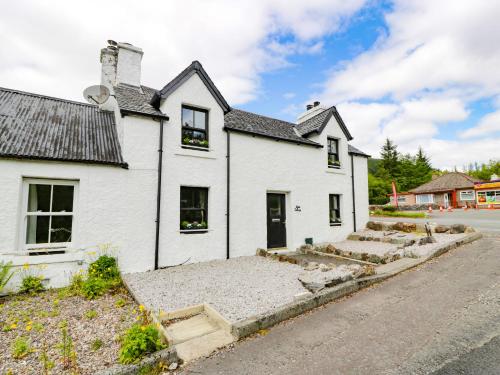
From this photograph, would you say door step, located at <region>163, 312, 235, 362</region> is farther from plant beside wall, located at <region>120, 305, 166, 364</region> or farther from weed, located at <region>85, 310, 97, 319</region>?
weed, located at <region>85, 310, 97, 319</region>

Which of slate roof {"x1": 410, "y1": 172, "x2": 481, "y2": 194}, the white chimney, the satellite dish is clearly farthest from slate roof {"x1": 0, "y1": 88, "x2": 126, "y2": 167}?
slate roof {"x1": 410, "y1": 172, "x2": 481, "y2": 194}

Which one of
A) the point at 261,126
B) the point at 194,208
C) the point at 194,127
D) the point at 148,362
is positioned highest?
the point at 261,126

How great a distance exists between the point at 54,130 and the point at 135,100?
2.63m

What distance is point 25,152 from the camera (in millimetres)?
6258

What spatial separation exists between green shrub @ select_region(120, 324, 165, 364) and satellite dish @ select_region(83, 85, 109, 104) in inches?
A: 343

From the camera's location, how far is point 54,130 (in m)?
7.48

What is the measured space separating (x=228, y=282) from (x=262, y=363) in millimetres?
3149

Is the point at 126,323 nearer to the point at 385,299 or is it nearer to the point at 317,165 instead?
the point at 385,299

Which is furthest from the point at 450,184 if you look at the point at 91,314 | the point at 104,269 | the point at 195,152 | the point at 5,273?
the point at 5,273

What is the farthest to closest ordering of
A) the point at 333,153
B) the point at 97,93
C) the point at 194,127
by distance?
the point at 333,153 < the point at 97,93 < the point at 194,127

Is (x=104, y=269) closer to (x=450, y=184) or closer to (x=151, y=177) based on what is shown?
(x=151, y=177)

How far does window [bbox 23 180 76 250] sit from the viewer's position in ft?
21.1

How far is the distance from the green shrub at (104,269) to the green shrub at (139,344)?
3.67 m

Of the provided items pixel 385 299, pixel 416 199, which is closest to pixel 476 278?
pixel 385 299
